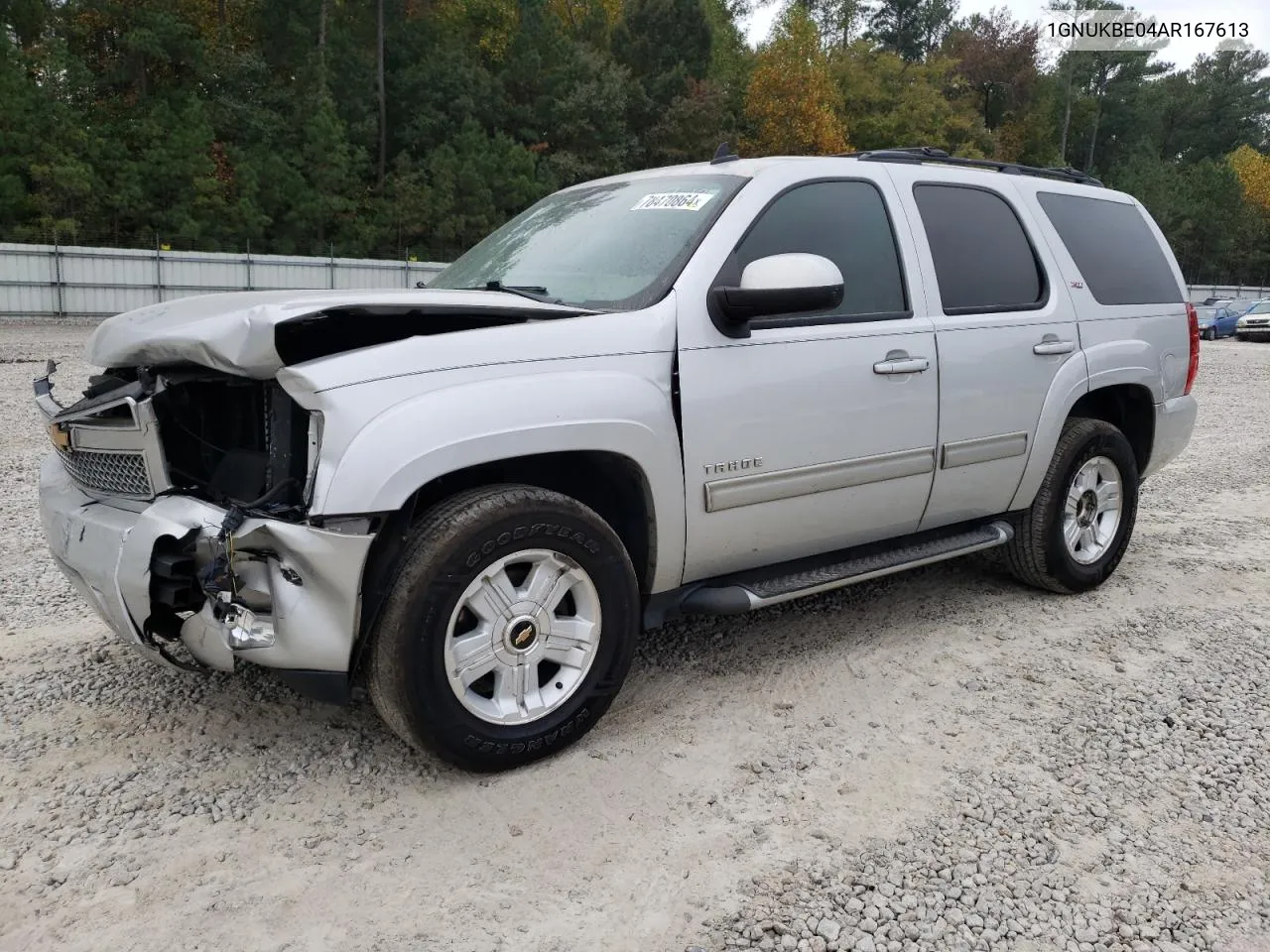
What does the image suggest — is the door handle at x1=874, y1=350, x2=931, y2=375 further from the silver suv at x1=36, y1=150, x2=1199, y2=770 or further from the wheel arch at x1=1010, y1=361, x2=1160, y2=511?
the wheel arch at x1=1010, y1=361, x2=1160, y2=511

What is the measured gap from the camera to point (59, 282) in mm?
23984

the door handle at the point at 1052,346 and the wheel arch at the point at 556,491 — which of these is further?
the door handle at the point at 1052,346

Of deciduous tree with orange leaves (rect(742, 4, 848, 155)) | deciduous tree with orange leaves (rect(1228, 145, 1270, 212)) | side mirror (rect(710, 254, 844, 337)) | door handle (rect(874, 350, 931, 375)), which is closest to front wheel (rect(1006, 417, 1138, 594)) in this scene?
door handle (rect(874, 350, 931, 375))

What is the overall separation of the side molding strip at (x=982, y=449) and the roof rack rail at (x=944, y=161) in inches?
45.8

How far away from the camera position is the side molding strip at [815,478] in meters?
3.54

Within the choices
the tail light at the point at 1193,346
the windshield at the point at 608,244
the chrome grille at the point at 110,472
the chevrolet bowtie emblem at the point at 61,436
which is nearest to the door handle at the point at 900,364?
the windshield at the point at 608,244

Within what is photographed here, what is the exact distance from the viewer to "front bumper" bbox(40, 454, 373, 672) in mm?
2773

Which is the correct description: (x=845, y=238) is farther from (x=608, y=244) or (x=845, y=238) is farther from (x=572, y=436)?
(x=572, y=436)

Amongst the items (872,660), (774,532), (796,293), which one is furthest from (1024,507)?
(796,293)

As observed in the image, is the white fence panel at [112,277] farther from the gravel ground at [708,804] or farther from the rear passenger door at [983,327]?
the gravel ground at [708,804]

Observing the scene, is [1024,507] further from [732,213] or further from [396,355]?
[396,355]

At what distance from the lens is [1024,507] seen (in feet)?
15.6

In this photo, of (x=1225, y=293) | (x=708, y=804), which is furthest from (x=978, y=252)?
(x=1225, y=293)

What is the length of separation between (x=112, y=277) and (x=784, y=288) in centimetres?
2519
